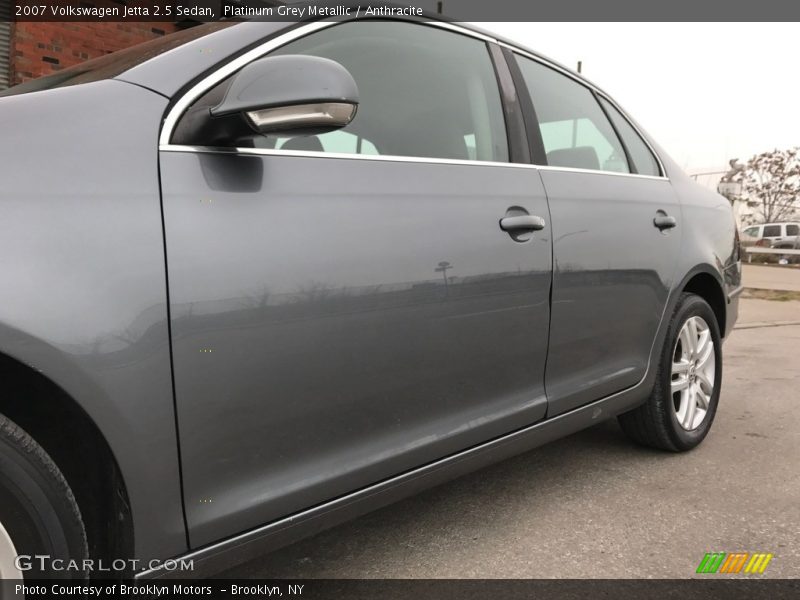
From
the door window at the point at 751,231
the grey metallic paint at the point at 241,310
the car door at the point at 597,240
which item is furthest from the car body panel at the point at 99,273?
the door window at the point at 751,231

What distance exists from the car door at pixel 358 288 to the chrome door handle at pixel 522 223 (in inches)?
0.7

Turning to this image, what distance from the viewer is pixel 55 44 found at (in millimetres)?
6863

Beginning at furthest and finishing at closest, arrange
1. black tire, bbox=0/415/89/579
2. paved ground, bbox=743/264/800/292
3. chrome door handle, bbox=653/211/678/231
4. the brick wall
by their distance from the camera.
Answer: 1. paved ground, bbox=743/264/800/292
2. the brick wall
3. chrome door handle, bbox=653/211/678/231
4. black tire, bbox=0/415/89/579

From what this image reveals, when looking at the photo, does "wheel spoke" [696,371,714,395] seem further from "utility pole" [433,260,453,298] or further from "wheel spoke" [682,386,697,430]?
"utility pole" [433,260,453,298]

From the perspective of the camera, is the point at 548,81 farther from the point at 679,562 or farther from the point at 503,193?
the point at 679,562

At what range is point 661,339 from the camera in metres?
2.85

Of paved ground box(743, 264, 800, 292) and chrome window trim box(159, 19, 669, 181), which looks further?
paved ground box(743, 264, 800, 292)

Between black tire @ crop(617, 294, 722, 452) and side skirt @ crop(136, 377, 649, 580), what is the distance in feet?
1.29

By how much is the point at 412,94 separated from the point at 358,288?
2.38 ft

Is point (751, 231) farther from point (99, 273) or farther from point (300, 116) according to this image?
point (99, 273)

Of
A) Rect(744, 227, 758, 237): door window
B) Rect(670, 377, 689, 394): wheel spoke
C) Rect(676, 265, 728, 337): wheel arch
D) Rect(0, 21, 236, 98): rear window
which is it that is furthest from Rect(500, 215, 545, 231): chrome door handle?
Rect(744, 227, 758, 237): door window

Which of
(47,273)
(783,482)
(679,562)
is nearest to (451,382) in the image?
(679,562)

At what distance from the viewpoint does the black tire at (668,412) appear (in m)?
2.92

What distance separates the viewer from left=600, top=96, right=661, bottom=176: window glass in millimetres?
2971
